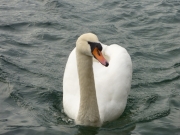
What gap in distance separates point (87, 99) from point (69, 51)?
3.60 m

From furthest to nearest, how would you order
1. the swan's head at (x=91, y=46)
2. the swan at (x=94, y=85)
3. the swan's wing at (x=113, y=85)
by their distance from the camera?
the swan's wing at (x=113, y=85)
the swan at (x=94, y=85)
the swan's head at (x=91, y=46)

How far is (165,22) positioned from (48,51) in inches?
140

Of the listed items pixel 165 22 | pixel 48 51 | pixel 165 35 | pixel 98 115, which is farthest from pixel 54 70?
pixel 165 22

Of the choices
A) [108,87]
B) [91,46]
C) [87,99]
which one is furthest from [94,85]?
[91,46]

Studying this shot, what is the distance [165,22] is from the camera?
11.9 meters

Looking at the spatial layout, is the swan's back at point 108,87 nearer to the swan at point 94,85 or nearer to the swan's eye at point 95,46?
the swan at point 94,85

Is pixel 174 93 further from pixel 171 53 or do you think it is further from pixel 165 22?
pixel 165 22

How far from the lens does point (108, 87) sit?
7047mm

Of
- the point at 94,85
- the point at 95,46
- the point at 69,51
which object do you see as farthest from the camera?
the point at 69,51

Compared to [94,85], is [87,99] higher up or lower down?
lower down

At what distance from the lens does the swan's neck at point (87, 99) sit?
6426 mm

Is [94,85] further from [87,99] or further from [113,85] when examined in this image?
[113,85]

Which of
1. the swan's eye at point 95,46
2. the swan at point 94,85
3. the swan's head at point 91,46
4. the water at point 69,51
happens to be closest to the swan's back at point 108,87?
the swan at point 94,85

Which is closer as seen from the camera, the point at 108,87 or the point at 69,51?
the point at 108,87
